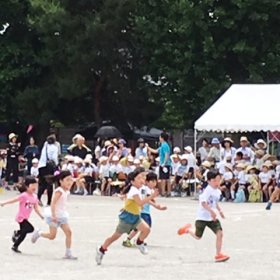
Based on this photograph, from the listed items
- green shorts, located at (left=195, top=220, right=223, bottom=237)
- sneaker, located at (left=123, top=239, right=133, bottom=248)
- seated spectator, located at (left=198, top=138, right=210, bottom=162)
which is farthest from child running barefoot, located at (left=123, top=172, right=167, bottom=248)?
seated spectator, located at (left=198, top=138, right=210, bottom=162)

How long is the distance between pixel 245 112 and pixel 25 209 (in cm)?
1567

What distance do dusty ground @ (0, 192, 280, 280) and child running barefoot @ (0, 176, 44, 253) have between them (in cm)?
25

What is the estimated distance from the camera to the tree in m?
42.3

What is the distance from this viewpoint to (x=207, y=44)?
42.3 metres

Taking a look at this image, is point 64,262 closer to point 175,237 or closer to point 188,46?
point 175,237

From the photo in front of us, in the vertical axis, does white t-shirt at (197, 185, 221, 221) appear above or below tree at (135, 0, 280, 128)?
below

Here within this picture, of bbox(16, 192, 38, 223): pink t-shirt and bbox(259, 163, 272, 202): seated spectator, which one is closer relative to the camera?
bbox(16, 192, 38, 223): pink t-shirt

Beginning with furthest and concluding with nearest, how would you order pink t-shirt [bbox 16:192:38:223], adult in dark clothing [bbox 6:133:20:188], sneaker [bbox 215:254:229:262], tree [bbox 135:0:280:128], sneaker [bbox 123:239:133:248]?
tree [bbox 135:0:280:128]
adult in dark clothing [bbox 6:133:20:188]
sneaker [bbox 123:239:133:248]
pink t-shirt [bbox 16:192:38:223]
sneaker [bbox 215:254:229:262]

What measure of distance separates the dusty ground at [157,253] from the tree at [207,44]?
2057cm

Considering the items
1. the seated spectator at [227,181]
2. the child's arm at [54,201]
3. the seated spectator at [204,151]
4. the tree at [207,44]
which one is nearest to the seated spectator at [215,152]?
the seated spectator at [204,151]

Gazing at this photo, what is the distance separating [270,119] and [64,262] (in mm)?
16542

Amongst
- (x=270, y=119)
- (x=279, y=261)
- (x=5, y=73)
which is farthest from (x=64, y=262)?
(x=5, y=73)

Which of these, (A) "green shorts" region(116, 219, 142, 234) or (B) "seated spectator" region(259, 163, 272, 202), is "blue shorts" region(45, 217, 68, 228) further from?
(B) "seated spectator" region(259, 163, 272, 202)

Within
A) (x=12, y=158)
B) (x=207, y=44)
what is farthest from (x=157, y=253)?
(x=207, y=44)
